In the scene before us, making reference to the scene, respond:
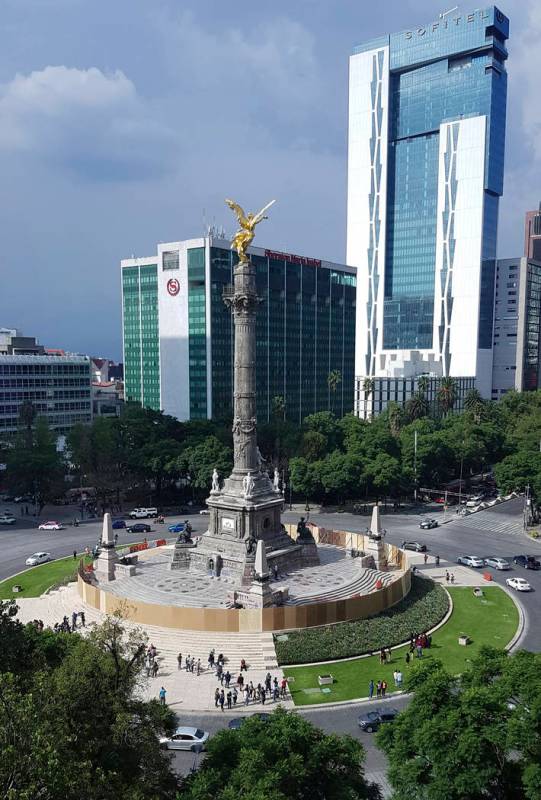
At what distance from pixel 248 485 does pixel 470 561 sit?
2294cm

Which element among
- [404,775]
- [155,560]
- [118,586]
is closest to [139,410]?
[155,560]

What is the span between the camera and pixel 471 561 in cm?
5797

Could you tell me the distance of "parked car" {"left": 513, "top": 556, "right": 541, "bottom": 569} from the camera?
5666 cm

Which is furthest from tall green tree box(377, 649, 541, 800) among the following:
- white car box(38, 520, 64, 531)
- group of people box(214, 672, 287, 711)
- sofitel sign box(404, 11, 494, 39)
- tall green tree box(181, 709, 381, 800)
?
sofitel sign box(404, 11, 494, 39)

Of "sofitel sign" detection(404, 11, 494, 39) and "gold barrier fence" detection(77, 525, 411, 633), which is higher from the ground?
"sofitel sign" detection(404, 11, 494, 39)

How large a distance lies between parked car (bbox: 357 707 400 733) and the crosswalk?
42130 millimetres

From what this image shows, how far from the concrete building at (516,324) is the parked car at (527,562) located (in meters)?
118

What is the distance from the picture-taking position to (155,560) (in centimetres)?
5588

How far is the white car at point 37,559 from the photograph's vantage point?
57703 mm

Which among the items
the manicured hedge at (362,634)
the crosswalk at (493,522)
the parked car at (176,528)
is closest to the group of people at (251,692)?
the manicured hedge at (362,634)

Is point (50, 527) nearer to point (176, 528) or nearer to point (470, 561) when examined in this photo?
point (176, 528)

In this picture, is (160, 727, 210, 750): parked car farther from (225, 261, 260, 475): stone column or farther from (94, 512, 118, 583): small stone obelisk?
(225, 261, 260, 475): stone column

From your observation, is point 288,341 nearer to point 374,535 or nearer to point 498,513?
point 498,513

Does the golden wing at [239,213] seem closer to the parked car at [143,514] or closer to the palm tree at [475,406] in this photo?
the parked car at [143,514]
